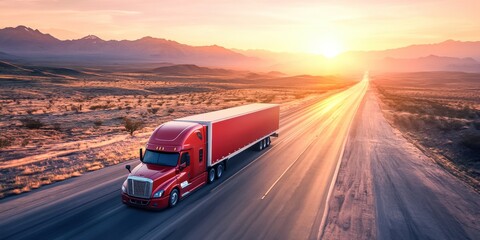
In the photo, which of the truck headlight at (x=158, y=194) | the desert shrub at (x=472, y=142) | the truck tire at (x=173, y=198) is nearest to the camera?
the truck headlight at (x=158, y=194)

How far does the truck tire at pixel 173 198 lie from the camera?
42.7ft

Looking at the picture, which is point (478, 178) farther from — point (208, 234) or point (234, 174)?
point (208, 234)

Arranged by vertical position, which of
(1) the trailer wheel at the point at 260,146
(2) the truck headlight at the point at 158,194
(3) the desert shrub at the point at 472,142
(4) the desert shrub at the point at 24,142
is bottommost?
(4) the desert shrub at the point at 24,142

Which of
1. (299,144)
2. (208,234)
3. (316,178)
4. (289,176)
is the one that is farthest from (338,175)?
(208,234)

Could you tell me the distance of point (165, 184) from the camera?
12.8m

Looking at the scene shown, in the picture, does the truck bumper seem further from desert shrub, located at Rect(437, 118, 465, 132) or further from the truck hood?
desert shrub, located at Rect(437, 118, 465, 132)

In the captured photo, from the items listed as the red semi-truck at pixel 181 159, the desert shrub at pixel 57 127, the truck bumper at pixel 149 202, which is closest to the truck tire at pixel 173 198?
the red semi-truck at pixel 181 159

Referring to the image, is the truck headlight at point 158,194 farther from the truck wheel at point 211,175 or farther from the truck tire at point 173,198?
the truck wheel at point 211,175

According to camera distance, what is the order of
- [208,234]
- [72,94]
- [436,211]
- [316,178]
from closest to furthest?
[208,234] < [436,211] < [316,178] < [72,94]

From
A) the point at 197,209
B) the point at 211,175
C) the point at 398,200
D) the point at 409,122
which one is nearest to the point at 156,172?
the point at 197,209

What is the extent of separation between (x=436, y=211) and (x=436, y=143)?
50.5ft

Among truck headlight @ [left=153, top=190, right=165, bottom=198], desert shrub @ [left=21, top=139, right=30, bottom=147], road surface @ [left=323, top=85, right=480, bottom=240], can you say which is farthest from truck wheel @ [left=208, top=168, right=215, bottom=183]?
desert shrub @ [left=21, top=139, right=30, bottom=147]

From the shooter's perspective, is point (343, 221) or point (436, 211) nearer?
point (343, 221)

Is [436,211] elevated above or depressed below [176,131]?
below
